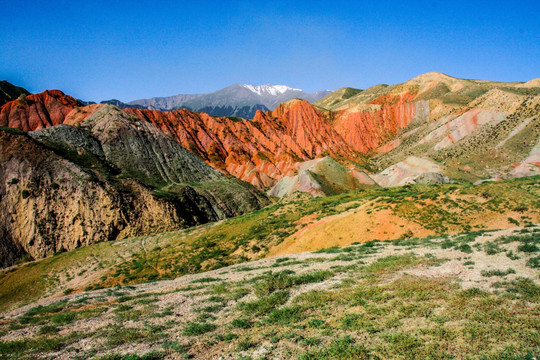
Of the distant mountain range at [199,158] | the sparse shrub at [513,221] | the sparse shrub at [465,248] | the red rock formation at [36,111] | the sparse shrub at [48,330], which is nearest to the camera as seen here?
the sparse shrub at [48,330]

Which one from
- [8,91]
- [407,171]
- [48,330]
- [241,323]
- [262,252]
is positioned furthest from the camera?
[8,91]

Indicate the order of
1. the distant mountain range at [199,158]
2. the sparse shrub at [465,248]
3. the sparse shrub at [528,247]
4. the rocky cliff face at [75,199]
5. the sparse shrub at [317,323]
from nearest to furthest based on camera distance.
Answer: the sparse shrub at [317,323] < the sparse shrub at [528,247] < the sparse shrub at [465,248] < the rocky cliff face at [75,199] < the distant mountain range at [199,158]

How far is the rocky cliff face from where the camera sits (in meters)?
40.4

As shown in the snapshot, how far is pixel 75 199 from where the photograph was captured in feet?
141

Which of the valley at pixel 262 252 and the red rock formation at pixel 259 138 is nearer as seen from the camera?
the valley at pixel 262 252

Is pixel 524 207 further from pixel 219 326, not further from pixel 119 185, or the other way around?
pixel 119 185

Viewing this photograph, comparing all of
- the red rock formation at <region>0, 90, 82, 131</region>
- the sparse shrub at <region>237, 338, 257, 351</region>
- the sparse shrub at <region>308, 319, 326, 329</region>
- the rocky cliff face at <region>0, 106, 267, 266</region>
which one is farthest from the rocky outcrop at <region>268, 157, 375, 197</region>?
the red rock formation at <region>0, 90, 82, 131</region>

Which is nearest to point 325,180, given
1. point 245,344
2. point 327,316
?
point 327,316

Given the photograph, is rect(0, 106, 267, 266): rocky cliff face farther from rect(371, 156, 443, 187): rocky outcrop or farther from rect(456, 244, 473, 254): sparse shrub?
rect(456, 244, 473, 254): sparse shrub

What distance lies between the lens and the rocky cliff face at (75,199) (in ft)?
132

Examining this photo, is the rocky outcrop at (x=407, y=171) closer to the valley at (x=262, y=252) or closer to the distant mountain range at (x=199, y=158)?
the distant mountain range at (x=199, y=158)

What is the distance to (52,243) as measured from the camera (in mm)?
40344

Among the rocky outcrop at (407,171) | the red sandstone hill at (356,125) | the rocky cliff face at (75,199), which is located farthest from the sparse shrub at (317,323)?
the red sandstone hill at (356,125)

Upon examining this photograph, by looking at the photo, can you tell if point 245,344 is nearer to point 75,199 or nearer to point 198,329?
point 198,329
